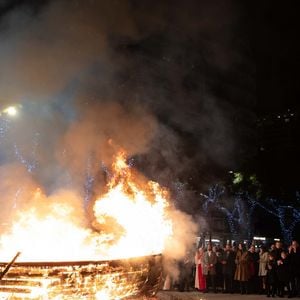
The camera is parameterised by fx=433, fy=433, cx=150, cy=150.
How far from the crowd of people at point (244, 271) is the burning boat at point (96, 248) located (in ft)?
10.1

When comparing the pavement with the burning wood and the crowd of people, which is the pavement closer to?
the crowd of people

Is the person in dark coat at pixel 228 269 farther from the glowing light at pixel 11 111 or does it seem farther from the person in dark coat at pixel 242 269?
the glowing light at pixel 11 111

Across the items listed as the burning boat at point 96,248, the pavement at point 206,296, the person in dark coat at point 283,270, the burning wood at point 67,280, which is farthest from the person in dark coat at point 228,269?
the burning wood at point 67,280

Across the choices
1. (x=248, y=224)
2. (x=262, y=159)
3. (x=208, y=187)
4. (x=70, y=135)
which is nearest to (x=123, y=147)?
(x=70, y=135)

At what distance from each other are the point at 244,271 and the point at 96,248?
16.7 ft

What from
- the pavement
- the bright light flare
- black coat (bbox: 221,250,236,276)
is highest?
the bright light flare

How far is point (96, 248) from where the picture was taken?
20.9ft

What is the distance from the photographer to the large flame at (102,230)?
20.1ft

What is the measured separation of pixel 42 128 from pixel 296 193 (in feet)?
42.0

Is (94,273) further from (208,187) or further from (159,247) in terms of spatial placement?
(208,187)

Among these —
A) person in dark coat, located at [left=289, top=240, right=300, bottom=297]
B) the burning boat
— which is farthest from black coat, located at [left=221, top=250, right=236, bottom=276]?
the burning boat

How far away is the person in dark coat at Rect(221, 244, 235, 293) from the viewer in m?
10.6

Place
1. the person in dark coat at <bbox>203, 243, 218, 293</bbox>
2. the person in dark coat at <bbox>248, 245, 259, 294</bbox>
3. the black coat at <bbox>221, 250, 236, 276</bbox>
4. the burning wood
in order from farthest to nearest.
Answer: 1. the person in dark coat at <bbox>203, 243, 218, 293</bbox>
2. the black coat at <bbox>221, 250, 236, 276</bbox>
3. the person in dark coat at <bbox>248, 245, 259, 294</bbox>
4. the burning wood

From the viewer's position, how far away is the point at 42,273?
4668 mm
